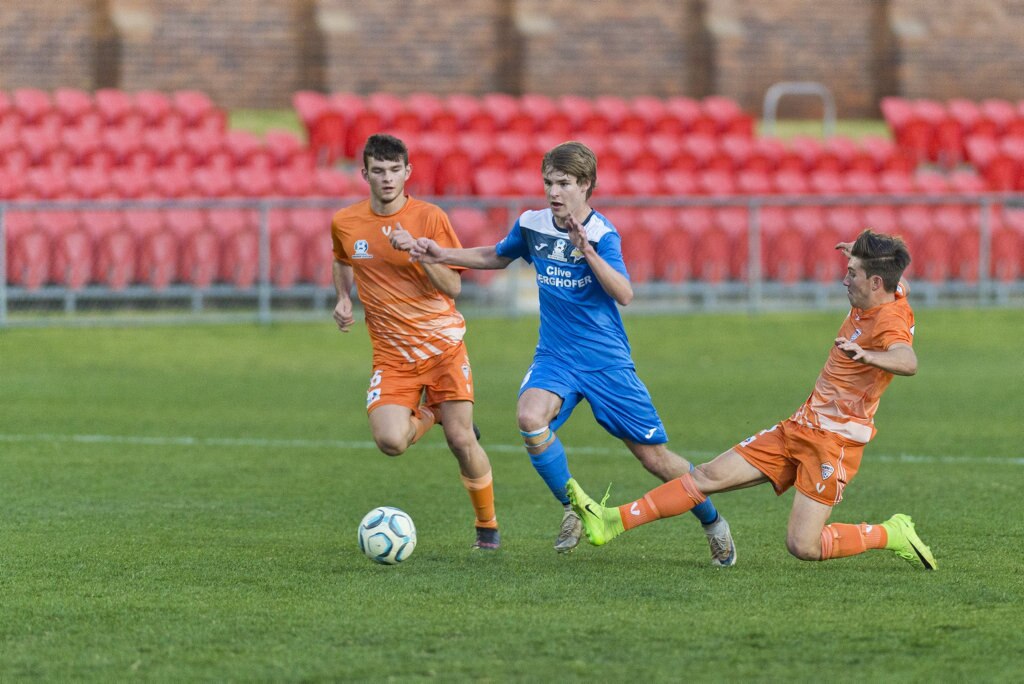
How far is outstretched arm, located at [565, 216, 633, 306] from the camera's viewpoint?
21.8 ft

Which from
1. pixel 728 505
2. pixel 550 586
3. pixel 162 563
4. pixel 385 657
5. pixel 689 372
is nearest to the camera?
pixel 385 657

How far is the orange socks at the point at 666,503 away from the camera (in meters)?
6.85

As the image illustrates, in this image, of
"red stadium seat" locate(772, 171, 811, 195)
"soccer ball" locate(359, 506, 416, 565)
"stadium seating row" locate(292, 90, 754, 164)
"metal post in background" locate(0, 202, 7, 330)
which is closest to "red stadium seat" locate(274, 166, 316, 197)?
"stadium seating row" locate(292, 90, 754, 164)

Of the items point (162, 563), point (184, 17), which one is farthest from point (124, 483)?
point (184, 17)

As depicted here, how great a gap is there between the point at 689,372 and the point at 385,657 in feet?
34.0

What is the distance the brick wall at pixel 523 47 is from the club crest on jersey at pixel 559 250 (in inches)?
808

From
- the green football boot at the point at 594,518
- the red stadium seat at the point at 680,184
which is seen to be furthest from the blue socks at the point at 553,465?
the red stadium seat at the point at 680,184

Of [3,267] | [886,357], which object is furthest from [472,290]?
[886,357]

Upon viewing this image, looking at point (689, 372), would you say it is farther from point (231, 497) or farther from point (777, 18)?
point (777, 18)

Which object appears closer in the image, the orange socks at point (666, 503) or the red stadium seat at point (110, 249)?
the orange socks at point (666, 503)

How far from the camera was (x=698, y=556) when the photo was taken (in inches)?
286

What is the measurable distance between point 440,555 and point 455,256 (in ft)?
4.49

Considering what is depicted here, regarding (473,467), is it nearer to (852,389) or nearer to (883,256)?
(852,389)

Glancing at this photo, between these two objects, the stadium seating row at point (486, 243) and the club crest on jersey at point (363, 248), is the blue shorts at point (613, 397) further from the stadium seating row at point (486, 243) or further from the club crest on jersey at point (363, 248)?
the stadium seating row at point (486, 243)
